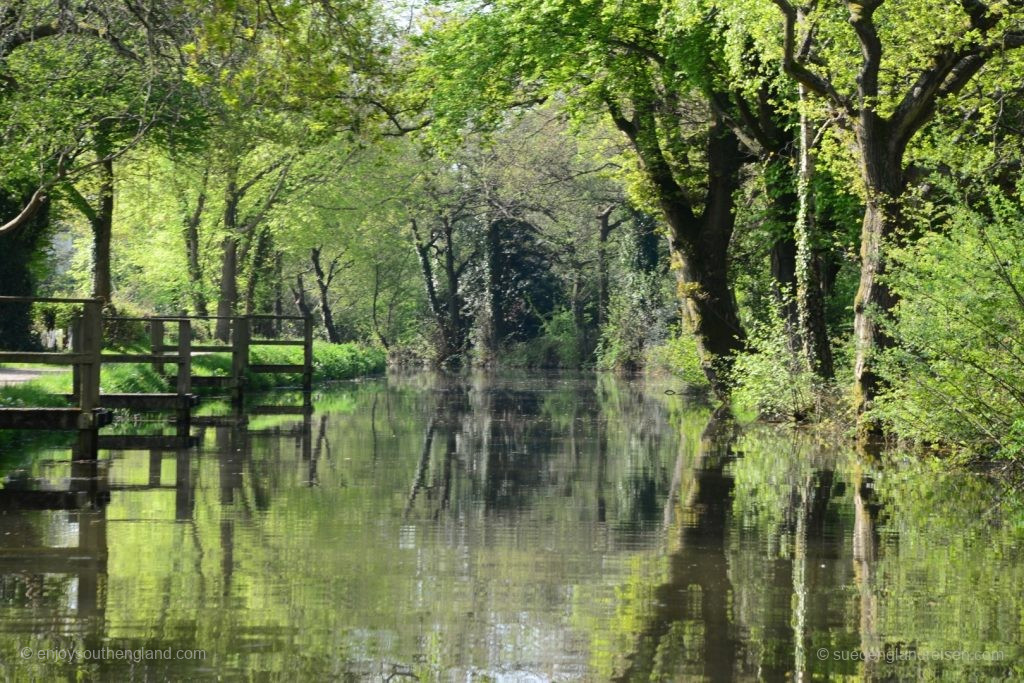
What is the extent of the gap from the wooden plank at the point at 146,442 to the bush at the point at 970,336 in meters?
8.57

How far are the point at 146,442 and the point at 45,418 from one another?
135 inches

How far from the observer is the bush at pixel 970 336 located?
49.2 ft

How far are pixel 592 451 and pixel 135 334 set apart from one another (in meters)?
18.8

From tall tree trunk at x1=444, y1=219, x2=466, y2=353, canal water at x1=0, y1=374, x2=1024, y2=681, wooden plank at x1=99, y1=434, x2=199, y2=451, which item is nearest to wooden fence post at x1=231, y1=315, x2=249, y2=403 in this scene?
wooden plank at x1=99, y1=434, x2=199, y2=451

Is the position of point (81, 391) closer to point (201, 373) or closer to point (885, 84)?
point (885, 84)

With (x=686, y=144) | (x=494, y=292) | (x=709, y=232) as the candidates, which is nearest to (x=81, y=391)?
(x=709, y=232)

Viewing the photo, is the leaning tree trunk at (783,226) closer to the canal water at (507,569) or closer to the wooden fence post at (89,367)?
the canal water at (507,569)

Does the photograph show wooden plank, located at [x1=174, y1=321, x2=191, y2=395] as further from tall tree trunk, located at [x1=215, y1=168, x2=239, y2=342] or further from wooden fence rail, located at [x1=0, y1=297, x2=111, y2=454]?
tall tree trunk, located at [x1=215, y1=168, x2=239, y2=342]

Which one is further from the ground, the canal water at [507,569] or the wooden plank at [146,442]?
the wooden plank at [146,442]

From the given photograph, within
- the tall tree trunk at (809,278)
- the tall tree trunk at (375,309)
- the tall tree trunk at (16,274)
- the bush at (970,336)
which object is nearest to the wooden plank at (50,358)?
the bush at (970,336)

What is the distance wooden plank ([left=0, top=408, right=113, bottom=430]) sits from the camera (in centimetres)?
1533

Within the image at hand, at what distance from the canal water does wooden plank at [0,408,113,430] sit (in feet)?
1.49

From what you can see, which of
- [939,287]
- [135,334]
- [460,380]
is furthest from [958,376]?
[460,380]

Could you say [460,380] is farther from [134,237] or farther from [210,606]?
[210,606]
